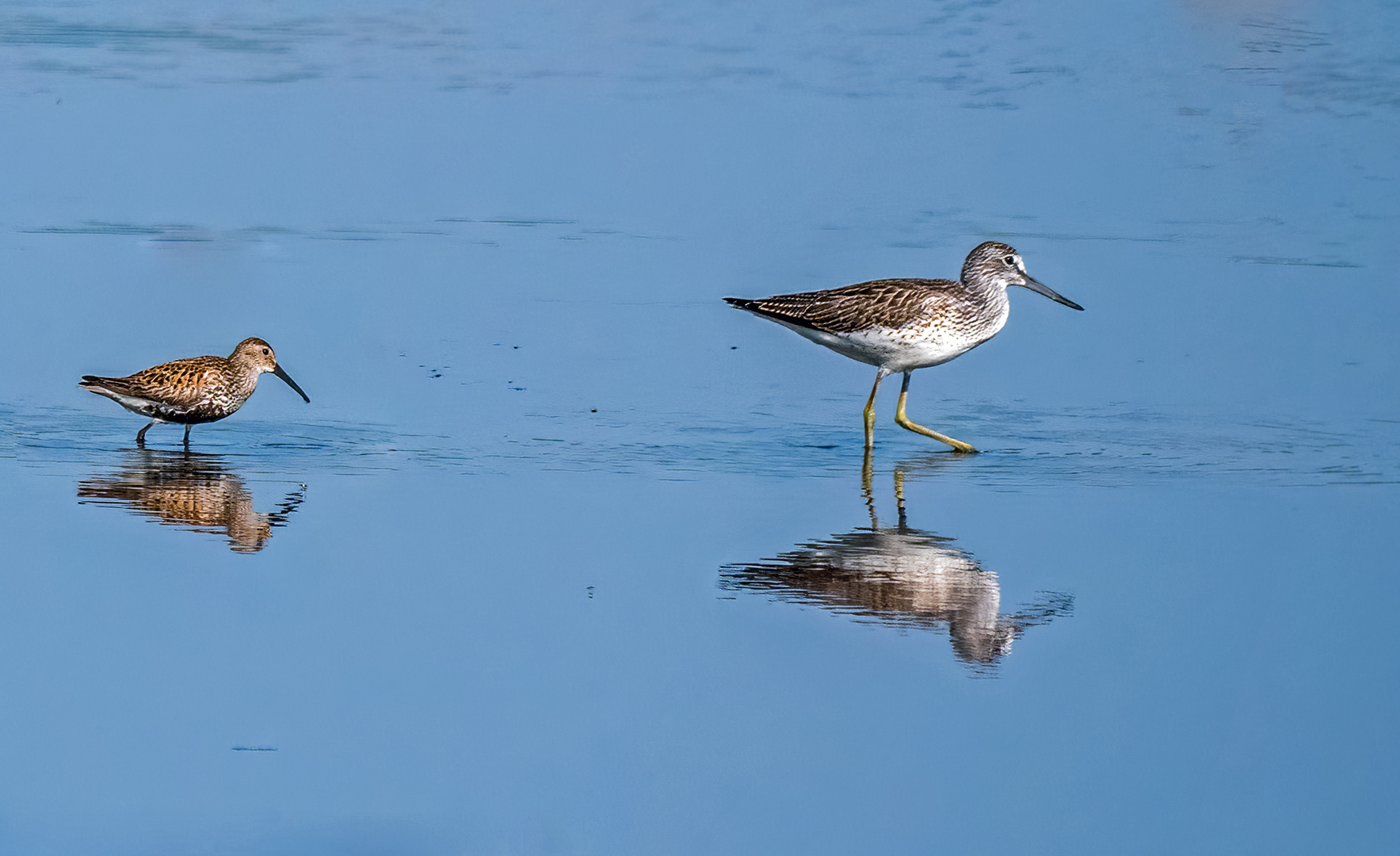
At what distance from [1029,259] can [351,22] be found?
9.62 metres

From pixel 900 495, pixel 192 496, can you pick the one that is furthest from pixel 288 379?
pixel 900 495

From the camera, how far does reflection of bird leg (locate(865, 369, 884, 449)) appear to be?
11.1 meters

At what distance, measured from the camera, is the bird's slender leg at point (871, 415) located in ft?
36.3

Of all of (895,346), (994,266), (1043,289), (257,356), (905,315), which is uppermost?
(994,266)

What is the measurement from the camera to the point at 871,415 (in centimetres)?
1130

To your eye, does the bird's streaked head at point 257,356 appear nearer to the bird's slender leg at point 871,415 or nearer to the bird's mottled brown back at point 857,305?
the bird's mottled brown back at point 857,305

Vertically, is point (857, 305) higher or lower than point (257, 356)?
higher

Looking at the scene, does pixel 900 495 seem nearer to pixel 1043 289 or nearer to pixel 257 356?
pixel 1043 289

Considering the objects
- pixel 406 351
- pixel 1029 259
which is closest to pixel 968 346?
pixel 1029 259

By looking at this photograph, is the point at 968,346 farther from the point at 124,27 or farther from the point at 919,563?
the point at 124,27

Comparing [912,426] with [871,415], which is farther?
[912,426]

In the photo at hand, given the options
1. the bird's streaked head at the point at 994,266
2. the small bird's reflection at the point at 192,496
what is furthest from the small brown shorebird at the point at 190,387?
the bird's streaked head at the point at 994,266

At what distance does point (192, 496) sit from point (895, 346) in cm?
422

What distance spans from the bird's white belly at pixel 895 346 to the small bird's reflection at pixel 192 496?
360cm
